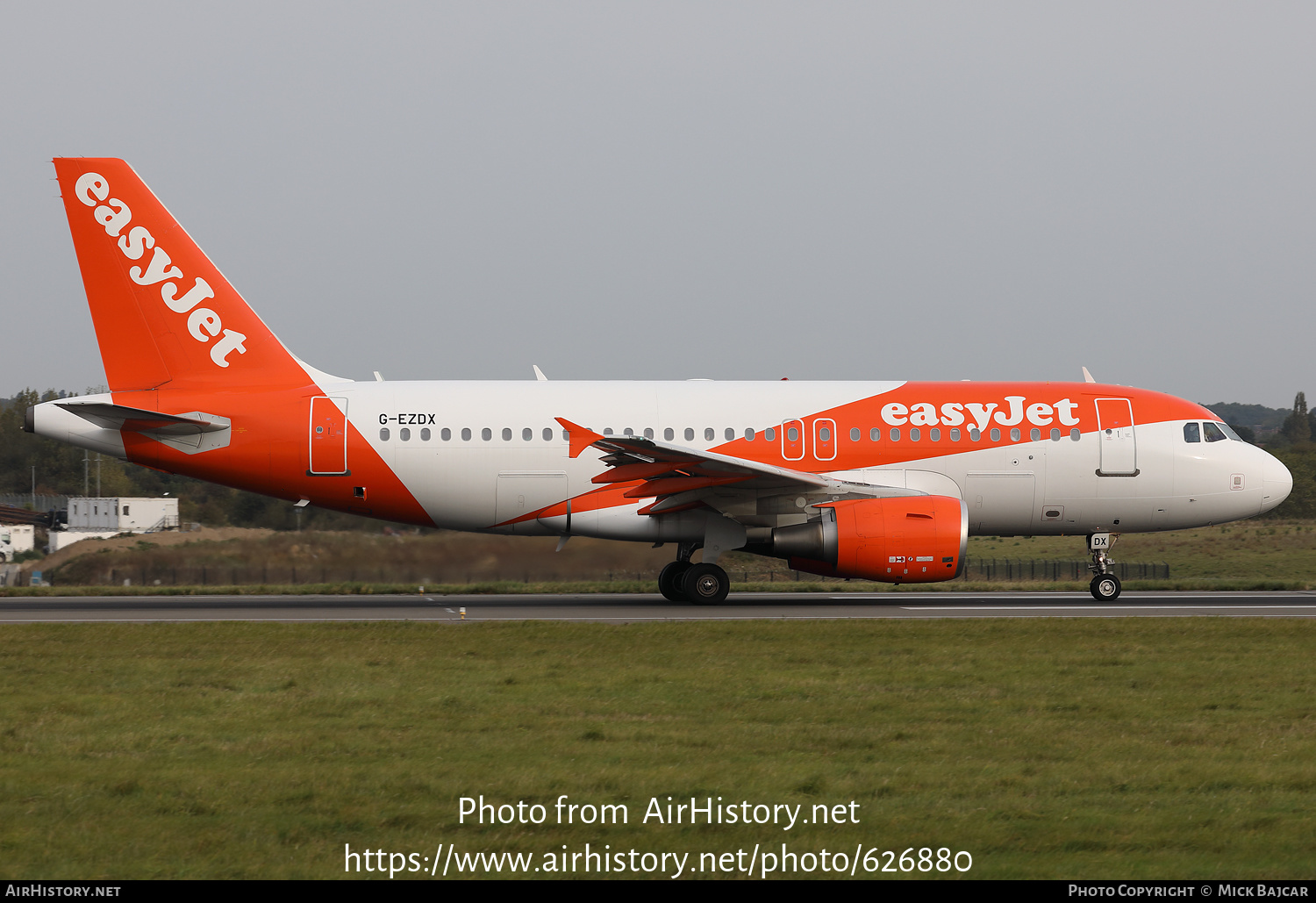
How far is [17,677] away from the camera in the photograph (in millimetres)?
11430

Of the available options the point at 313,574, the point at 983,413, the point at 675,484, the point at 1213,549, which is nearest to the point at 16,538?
the point at 313,574

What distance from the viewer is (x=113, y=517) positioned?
33.2m

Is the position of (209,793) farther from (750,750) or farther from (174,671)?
(174,671)

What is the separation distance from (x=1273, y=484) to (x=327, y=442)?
Answer: 16.1 metres

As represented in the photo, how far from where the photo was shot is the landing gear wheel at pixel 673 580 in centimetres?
1995

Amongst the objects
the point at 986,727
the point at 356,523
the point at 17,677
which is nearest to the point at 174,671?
the point at 17,677

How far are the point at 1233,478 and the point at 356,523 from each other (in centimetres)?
1594

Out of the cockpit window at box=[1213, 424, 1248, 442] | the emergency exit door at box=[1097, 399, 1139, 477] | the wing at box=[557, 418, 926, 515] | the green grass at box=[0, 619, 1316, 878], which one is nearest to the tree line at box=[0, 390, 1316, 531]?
the cockpit window at box=[1213, 424, 1248, 442]

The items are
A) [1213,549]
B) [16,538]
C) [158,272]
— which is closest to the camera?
[158,272]

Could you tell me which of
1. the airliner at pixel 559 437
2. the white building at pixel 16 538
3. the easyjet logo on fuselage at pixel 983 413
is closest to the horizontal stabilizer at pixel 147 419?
the airliner at pixel 559 437

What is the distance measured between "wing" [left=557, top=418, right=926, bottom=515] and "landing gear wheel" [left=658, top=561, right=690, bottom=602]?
1303 millimetres

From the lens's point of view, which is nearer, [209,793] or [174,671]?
[209,793]

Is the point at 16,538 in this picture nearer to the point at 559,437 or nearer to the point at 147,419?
the point at 147,419
